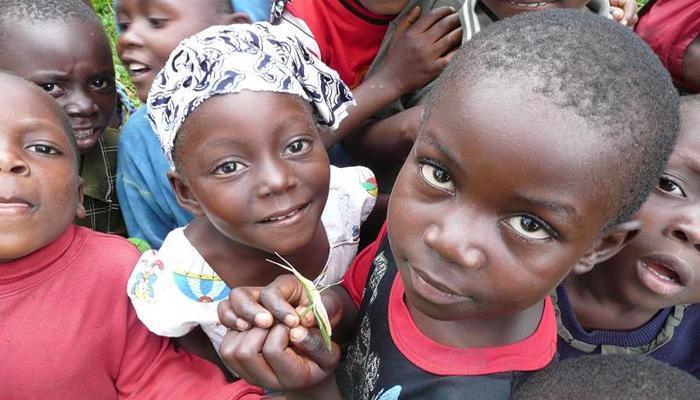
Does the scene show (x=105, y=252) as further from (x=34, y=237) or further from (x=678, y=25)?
(x=678, y=25)

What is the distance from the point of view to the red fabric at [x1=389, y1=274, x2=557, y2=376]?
123 centimetres

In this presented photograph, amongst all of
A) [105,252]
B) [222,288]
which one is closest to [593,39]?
[222,288]

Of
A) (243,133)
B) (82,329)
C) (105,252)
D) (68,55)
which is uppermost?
(243,133)

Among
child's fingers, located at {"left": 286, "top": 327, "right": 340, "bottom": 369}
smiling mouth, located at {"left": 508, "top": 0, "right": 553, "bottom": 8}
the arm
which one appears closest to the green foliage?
the arm

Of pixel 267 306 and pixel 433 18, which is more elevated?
pixel 433 18

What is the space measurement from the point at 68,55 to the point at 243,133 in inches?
39.3

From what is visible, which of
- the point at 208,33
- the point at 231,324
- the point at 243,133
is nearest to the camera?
the point at 231,324

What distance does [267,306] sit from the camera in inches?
49.8

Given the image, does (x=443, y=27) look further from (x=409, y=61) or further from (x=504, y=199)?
(x=504, y=199)

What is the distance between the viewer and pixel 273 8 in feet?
7.03

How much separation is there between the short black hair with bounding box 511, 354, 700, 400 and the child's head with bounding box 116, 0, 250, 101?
1627mm

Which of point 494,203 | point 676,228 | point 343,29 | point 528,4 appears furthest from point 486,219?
point 343,29

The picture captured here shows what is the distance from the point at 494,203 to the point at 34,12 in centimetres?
186

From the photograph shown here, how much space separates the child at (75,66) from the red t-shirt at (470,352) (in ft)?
4.79
